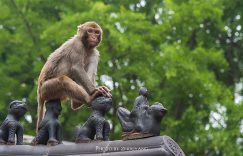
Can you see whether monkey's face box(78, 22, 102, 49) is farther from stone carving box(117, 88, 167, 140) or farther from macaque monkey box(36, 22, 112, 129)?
stone carving box(117, 88, 167, 140)

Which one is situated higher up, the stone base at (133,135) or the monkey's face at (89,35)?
the monkey's face at (89,35)

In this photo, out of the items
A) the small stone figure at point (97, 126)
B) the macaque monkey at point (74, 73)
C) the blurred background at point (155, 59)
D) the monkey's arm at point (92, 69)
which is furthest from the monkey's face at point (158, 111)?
the blurred background at point (155, 59)

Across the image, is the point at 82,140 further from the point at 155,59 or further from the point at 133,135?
the point at 155,59

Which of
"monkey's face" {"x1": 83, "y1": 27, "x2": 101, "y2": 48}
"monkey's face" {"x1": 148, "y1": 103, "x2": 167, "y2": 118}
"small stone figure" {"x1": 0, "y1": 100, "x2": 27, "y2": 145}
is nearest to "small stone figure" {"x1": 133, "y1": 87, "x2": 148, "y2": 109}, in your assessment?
"monkey's face" {"x1": 148, "y1": 103, "x2": 167, "y2": 118}

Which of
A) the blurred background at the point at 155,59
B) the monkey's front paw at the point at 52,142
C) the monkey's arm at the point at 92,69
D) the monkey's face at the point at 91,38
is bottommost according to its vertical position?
the monkey's front paw at the point at 52,142

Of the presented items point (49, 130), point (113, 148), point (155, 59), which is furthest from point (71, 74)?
point (155, 59)

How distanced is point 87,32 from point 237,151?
10.6 m

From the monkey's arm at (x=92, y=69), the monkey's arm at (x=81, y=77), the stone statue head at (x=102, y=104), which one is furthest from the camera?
the monkey's arm at (x=92, y=69)

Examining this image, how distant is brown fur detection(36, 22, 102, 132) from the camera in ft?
30.5

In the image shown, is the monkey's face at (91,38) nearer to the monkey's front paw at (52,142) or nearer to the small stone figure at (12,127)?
the small stone figure at (12,127)

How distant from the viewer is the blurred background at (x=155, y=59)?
19484 mm

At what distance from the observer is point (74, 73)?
9.50m

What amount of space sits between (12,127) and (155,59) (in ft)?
37.3

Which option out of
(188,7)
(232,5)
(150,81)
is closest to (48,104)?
(150,81)
